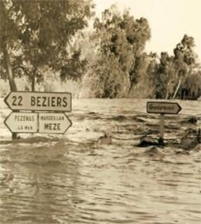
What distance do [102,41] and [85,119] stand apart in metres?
0.23

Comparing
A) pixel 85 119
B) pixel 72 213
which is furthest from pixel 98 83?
pixel 72 213

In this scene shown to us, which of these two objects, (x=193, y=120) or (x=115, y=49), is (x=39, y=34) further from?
(x=193, y=120)

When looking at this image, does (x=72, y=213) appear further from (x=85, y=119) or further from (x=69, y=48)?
(x=69, y=48)

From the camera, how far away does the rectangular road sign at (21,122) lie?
186 centimetres

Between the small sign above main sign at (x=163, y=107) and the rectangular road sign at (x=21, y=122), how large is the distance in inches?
13.1

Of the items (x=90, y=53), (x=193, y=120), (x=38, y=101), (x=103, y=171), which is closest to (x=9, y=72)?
(x=38, y=101)

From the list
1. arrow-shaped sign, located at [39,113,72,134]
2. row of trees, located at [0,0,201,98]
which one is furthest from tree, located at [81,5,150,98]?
arrow-shaped sign, located at [39,113,72,134]

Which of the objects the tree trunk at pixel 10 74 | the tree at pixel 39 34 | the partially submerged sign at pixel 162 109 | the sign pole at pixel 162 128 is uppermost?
the tree at pixel 39 34

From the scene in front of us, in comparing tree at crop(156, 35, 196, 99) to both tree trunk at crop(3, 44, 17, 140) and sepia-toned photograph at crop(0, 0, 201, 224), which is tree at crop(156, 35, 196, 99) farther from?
tree trunk at crop(3, 44, 17, 140)

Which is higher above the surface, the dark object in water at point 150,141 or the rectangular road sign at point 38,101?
the rectangular road sign at point 38,101

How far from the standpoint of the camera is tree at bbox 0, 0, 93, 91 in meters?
1.91

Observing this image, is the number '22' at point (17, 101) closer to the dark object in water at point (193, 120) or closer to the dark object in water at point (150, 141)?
the dark object in water at point (150, 141)

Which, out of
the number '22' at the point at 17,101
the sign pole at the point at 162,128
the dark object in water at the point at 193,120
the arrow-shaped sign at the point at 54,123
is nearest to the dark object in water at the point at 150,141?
the sign pole at the point at 162,128

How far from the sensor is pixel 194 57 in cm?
186
